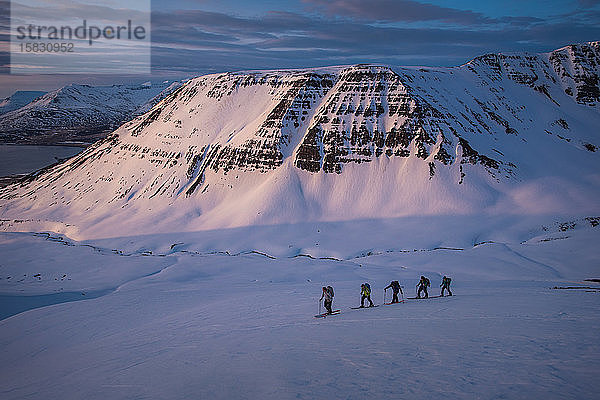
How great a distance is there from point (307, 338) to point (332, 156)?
48.6m

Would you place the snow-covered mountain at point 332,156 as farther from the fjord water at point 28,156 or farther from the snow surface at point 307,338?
the fjord water at point 28,156

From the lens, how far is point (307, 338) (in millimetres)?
12117

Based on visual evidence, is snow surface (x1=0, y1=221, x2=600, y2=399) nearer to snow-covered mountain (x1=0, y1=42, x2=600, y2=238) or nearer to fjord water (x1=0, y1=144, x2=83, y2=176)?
snow-covered mountain (x1=0, y1=42, x2=600, y2=238)

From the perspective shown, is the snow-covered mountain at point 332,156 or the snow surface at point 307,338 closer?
the snow surface at point 307,338

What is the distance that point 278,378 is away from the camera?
9.05m

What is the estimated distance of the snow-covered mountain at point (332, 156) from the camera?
2103 inches

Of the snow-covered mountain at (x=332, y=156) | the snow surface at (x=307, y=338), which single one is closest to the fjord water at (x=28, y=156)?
the snow-covered mountain at (x=332, y=156)

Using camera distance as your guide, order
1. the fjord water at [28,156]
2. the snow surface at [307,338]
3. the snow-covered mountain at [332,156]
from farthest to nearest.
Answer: the fjord water at [28,156] → the snow-covered mountain at [332,156] → the snow surface at [307,338]

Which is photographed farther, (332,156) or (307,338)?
(332,156)

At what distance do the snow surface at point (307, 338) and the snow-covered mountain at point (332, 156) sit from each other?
23.7 meters

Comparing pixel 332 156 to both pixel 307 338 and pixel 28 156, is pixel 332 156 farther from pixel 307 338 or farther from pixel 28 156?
pixel 28 156

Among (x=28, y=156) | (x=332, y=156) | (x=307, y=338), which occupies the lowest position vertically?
(x=307, y=338)

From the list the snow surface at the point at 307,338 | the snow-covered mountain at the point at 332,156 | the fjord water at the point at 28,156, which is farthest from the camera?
the fjord water at the point at 28,156

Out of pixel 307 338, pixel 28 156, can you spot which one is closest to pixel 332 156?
pixel 307 338
